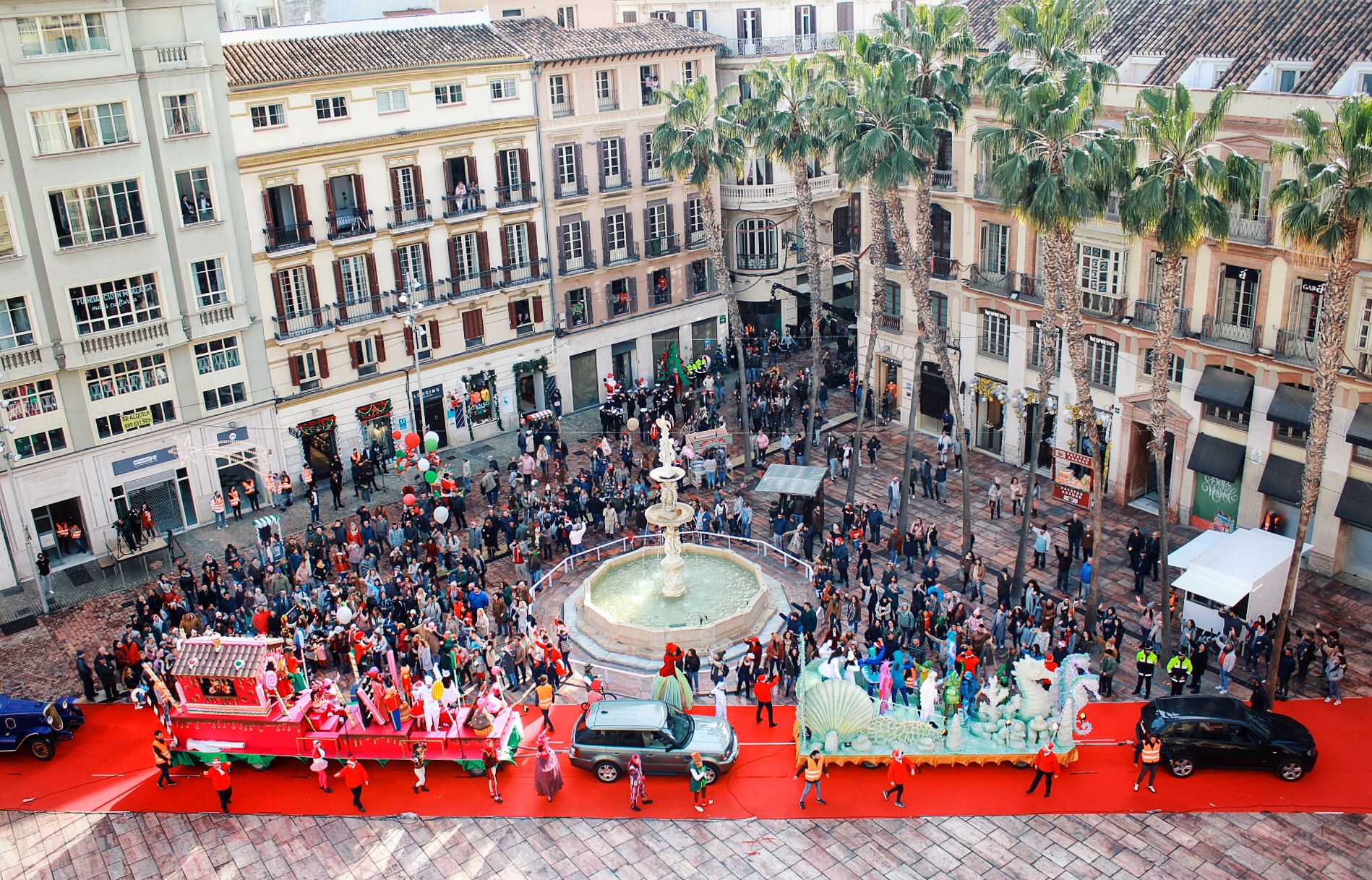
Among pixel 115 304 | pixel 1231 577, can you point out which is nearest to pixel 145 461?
pixel 115 304

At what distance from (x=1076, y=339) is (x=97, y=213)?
31.8 meters

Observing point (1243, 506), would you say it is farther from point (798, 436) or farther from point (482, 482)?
point (482, 482)

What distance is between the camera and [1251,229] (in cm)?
3688

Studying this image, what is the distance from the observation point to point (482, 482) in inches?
1807

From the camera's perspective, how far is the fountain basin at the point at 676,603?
33938 millimetres

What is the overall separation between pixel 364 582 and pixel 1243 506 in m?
27.8

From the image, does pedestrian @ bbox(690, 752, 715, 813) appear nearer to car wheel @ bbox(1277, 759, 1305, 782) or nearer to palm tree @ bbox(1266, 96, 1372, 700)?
car wheel @ bbox(1277, 759, 1305, 782)

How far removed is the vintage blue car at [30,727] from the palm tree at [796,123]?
87.1 ft

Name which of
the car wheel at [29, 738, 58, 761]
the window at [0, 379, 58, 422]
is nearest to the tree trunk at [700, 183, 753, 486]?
the window at [0, 379, 58, 422]

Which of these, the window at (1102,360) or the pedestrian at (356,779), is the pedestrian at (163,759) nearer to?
the pedestrian at (356,779)

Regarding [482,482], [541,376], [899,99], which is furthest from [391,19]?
[899,99]

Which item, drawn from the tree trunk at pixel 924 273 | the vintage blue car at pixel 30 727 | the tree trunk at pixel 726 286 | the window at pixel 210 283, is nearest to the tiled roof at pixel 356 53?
the window at pixel 210 283

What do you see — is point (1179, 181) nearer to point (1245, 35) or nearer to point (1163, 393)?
point (1163, 393)

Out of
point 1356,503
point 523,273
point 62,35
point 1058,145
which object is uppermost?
point 62,35
